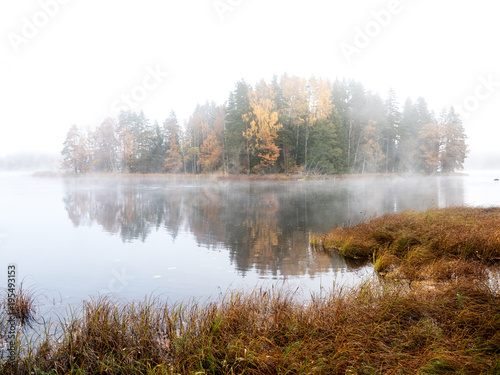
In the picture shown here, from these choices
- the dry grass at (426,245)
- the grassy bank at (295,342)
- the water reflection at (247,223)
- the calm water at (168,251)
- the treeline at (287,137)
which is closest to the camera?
the grassy bank at (295,342)

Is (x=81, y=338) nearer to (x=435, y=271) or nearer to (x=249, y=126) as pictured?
(x=435, y=271)

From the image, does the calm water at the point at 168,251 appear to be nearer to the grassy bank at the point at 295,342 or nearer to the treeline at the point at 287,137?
the grassy bank at the point at 295,342

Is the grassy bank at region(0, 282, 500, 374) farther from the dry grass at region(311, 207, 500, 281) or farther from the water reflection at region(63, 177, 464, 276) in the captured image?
the water reflection at region(63, 177, 464, 276)

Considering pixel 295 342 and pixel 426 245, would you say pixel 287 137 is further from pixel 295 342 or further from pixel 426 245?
pixel 295 342

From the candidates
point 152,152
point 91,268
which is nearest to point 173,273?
point 91,268

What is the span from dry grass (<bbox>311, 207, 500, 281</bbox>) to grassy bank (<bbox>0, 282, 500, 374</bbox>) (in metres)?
2.04

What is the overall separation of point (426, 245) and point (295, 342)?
620 centimetres

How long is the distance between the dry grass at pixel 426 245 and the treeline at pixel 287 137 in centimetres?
3540

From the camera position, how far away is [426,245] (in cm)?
824

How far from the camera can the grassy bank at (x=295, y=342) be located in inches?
124

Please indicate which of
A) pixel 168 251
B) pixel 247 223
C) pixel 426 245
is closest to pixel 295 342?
pixel 426 245

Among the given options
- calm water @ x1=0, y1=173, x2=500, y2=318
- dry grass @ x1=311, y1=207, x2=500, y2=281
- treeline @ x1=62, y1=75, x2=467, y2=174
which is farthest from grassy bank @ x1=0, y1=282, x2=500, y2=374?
treeline @ x1=62, y1=75, x2=467, y2=174

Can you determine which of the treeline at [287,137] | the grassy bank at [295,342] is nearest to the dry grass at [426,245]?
the grassy bank at [295,342]

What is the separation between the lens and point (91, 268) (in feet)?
28.6
